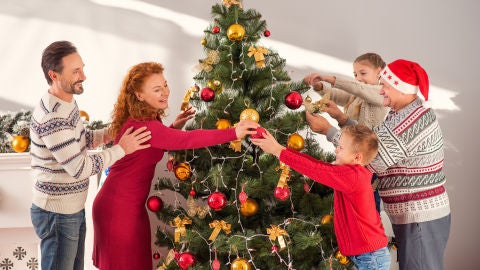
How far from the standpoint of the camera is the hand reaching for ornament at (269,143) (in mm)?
2431

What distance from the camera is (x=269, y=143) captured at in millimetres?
2451

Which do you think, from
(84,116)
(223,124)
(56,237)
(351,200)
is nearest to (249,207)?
(223,124)

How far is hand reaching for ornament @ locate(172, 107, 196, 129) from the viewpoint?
116 inches

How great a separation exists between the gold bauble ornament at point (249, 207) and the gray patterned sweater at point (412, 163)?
47 cm

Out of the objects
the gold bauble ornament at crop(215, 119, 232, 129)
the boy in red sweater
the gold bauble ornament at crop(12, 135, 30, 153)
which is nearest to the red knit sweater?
the boy in red sweater

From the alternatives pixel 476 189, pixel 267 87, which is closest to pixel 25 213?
pixel 267 87

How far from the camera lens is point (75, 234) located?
2.56 m

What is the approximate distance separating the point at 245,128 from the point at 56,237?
931mm

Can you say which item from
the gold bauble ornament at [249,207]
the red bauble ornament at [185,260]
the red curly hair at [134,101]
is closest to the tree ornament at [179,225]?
the red bauble ornament at [185,260]

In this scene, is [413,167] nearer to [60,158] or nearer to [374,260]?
[374,260]

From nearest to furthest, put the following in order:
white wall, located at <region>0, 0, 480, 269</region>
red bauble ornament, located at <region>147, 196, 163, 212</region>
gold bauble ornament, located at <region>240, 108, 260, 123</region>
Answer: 1. gold bauble ornament, located at <region>240, 108, 260, 123</region>
2. red bauble ornament, located at <region>147, 196, 163, 212</region>
3. white wall, located at <region>0, 0, 480, 269</region>

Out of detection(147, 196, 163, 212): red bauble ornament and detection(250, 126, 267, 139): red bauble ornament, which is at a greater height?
detection(250, 126, 267, 139): red bauble ornament

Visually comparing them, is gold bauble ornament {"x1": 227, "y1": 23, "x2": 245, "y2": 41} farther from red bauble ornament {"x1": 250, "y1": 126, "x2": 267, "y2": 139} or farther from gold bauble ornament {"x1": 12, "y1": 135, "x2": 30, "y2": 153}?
gold bauble ornament {"x1": 12, "y1": 135, "x2": 30, "y2": 153}

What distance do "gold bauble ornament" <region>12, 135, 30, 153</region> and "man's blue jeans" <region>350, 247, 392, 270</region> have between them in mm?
1766
